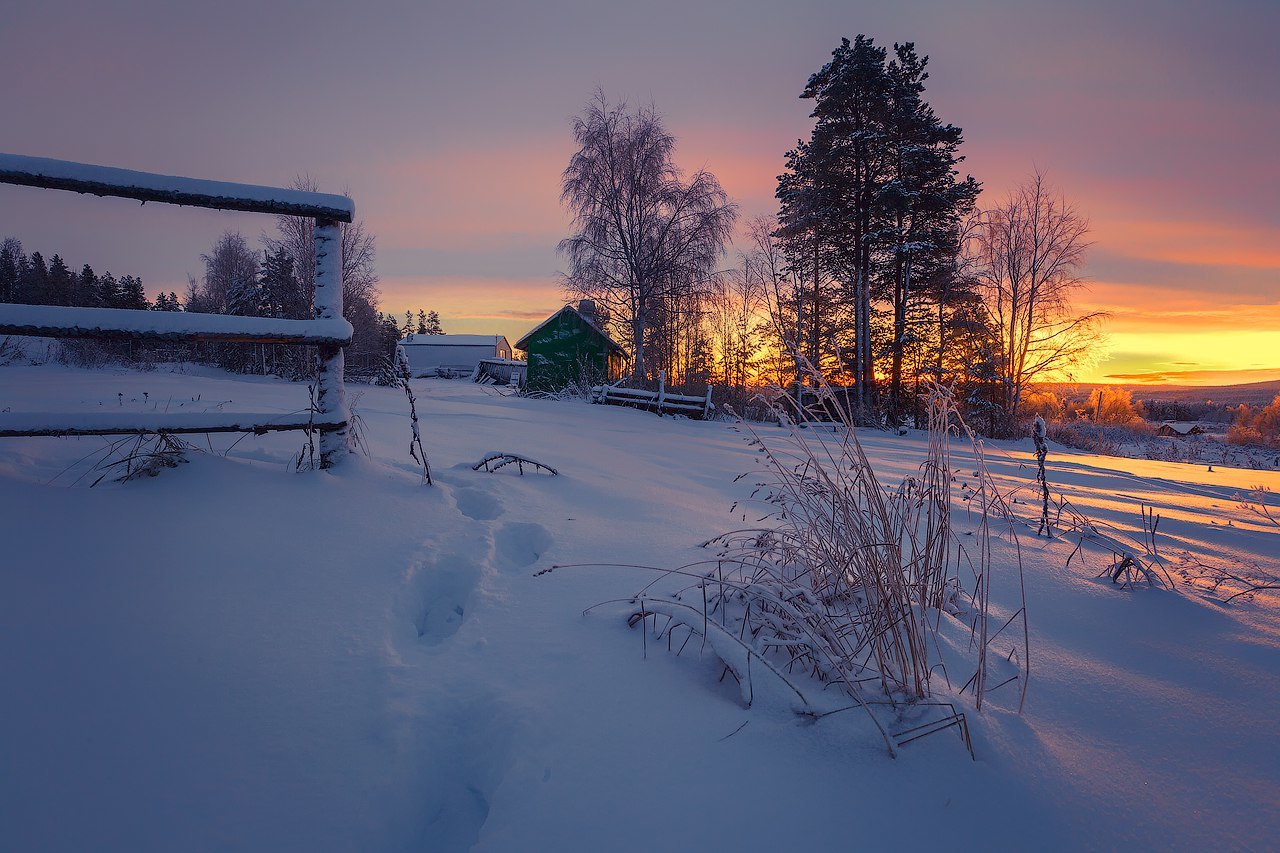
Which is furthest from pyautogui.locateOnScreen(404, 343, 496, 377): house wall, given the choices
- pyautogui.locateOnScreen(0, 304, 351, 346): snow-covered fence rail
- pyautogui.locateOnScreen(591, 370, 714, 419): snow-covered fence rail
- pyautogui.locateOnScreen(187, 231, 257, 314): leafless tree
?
pyautogui.locateOnScreen(0, 304, 351, 346): snow-covered fence rail

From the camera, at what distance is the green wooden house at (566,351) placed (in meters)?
22.7

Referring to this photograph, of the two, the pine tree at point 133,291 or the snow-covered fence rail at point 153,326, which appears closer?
the snow-covered fence rail at point 153,326

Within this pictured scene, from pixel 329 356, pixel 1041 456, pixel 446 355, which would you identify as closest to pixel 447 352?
pixel 446 355

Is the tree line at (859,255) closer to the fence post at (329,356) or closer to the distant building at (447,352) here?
the fence post at (329,356)

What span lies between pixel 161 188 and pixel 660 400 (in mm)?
12838

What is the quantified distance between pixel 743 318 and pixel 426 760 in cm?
2551

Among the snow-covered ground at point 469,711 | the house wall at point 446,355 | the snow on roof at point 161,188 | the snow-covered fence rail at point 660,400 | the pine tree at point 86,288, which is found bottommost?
the snow-covered ground at point 469,711

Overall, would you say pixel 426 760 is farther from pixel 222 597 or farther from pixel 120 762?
pixel 222 597

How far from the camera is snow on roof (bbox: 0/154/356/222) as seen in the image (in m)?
1.99

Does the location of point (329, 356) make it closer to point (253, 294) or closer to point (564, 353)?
point (564, 353)

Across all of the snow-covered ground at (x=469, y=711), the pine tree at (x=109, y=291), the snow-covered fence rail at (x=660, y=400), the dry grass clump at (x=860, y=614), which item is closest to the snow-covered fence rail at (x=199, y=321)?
the snow-covered ground at (x=469, y=711)

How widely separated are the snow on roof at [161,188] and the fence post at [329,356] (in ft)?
0.39

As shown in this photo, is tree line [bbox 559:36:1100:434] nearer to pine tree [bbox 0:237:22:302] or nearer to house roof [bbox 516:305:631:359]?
house roof [bbox 516:305:631:359]

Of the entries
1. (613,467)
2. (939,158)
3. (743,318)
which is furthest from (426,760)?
(743,318)
